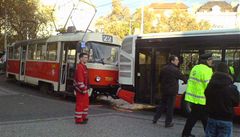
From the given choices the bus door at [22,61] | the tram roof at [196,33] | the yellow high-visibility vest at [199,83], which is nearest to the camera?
the yellow high-visibility vest at [199,83]

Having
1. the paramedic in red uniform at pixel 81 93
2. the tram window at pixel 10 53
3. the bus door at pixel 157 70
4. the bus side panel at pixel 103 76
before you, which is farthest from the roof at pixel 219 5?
the paramedic in red uniform at pixel 81 93

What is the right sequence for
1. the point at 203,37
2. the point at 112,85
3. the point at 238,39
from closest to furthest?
the point at 238,39 < the point at 203,37 < the point at 112,85

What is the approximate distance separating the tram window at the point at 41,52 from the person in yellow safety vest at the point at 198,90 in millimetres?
12183

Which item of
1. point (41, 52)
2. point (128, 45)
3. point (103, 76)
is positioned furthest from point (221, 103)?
point (41, 52)

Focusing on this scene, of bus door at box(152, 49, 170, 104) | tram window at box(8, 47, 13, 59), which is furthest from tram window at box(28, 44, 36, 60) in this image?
bus door at box(152, 49, 170, 104)

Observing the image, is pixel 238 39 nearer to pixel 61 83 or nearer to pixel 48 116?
pixel 48 116

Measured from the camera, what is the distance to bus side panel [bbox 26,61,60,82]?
17462mm

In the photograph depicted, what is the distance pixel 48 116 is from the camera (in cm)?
1139

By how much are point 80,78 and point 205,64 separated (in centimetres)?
342

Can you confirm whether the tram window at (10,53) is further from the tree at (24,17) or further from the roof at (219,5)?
the roof at (219,5)

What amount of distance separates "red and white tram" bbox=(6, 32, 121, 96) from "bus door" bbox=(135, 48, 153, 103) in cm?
179

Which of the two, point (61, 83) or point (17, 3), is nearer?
point (61, 83)

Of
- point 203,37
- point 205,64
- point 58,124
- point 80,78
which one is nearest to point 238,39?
point 203,37

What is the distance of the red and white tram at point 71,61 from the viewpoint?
50.1 ft
